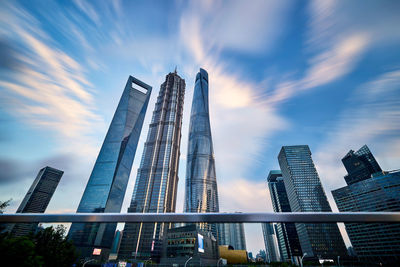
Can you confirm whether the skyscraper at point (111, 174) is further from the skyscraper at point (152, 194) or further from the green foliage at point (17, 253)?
the green foliage at point (17, 253)

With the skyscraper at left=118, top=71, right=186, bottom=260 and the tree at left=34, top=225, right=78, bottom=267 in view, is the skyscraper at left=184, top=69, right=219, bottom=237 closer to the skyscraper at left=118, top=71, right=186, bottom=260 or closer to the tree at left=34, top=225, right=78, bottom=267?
the skyscraper at left=118, top=71, right=186, bottom=260

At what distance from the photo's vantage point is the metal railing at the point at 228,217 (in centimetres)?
2822

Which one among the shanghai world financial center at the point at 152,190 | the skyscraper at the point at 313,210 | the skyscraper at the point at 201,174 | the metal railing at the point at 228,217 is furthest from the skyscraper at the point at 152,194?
the skyscraper at the point at 313,210

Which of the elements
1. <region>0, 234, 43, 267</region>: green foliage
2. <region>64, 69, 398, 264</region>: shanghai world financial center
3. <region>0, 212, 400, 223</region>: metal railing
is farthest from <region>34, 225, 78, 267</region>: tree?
<region>64, 69, 398, 264</region>: shanghai world financial center

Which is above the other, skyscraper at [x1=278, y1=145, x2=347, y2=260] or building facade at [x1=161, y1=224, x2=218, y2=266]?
skyscraper at [x1=278, y1=145, x2=347, y2=260]

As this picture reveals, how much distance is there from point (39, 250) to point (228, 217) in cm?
2682

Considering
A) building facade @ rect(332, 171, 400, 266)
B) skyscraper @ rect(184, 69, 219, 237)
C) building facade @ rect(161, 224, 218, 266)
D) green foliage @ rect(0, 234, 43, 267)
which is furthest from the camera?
skyscraper @ rect(184, 69, 219, 237)

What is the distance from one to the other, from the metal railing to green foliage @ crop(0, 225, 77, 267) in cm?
663

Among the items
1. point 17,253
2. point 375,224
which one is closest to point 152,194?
point 17,253

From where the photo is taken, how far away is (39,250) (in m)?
23.1

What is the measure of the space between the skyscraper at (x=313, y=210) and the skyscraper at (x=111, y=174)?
486 ft

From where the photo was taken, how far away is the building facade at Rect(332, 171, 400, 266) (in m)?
121

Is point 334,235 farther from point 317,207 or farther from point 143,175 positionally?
point 143,175

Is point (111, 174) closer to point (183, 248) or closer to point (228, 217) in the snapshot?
point (183, 248)
